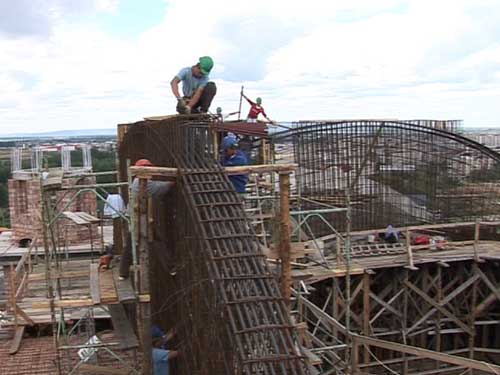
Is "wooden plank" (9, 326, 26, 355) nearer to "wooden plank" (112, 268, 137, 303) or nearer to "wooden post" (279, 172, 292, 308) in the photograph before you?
"wooden plank" (112, 268, 137, 303)

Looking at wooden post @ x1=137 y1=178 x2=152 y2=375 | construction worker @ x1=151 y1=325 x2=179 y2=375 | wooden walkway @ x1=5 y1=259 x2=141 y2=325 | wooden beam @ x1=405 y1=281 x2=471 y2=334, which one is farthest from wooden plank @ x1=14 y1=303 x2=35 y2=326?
wooden beam @ x1=405 y1=281 x2=471 y2=334

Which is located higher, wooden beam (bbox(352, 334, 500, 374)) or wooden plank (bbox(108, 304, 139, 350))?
wooden plank (bbox(108, 304, 139, 350))

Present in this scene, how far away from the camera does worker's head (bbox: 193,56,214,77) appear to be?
8125 mm

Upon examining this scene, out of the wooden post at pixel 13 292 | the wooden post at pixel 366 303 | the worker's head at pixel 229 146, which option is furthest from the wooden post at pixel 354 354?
the wooden post at pixel 13 292

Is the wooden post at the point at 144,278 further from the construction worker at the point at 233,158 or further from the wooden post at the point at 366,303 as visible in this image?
the wooden post at the point at 366,303

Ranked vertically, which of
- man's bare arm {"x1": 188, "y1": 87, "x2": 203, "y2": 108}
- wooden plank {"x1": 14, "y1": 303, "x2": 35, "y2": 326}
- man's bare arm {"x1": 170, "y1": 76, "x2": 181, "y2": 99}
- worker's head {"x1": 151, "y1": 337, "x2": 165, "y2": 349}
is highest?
man's bare arm {"x1": 170, "y1": 76, "x2": 181, "y2": 99}

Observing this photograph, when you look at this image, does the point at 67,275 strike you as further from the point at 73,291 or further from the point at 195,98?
the point at 195,98

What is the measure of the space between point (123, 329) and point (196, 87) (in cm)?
343

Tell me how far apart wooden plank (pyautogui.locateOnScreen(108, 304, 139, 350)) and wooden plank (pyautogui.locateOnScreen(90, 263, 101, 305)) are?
30.0 inches

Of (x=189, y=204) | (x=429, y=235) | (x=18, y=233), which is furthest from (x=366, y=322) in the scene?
(x=18, y=233)

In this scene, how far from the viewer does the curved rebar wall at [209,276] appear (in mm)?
4812

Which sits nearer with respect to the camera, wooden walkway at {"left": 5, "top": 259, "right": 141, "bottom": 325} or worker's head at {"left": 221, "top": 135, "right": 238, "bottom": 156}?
wooden walkway at {"left": 5, "top": 259, "right": 141, "bottom": 325}

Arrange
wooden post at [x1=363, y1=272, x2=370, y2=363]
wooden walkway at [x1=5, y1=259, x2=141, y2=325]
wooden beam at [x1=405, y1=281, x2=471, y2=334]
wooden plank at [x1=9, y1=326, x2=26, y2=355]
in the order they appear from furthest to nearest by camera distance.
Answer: wooden beam at [x1=405, y1=281, x2=471, y2=334] < wooden post at [x1=363, y1=272, x2=370, y2=363] < wooden plank at [x1=9, y1=326, x2=26, y2=355] < wooden walkway at [x1=5, y1=259, x2=141, y2=325]

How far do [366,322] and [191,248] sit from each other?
7976 millimetres
